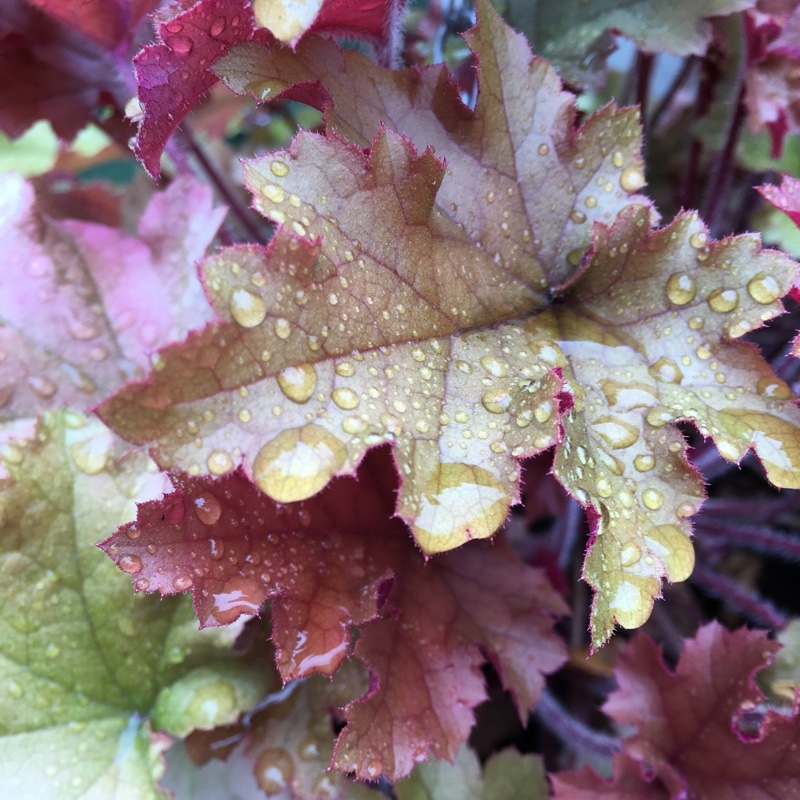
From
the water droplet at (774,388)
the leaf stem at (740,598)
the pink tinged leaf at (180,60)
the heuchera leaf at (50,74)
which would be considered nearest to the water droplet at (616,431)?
the water droplet at (774,388)

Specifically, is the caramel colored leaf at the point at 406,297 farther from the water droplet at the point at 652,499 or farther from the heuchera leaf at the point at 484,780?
the heuchera leaf at the point at 484,780

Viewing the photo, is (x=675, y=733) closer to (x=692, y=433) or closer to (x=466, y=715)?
(x=466, y=715)

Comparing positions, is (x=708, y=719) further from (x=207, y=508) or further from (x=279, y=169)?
(x=279, y=169)

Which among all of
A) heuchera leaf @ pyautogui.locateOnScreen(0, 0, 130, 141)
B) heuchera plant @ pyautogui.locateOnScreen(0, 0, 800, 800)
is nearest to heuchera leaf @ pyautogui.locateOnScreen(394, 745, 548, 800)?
heuchera plant @ pyautogui.locateOnScreen(0, 0, 800, 800)

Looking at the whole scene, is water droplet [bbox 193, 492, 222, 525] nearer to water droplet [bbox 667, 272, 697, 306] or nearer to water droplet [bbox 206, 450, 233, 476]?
water droplet [bbox 206, 450, 233, 476]

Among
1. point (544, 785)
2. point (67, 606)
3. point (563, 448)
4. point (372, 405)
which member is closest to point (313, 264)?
point (372, 405)

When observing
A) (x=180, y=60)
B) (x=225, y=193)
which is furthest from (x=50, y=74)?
(x=180, y=60)
